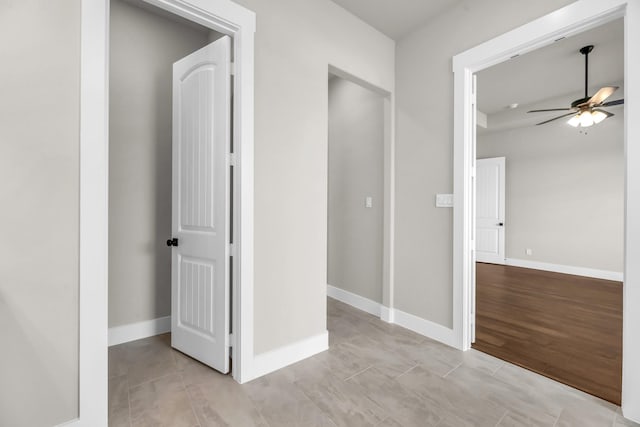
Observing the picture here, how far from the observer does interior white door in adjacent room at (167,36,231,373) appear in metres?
1.99

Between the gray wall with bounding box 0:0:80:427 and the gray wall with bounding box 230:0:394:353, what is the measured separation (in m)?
0.99

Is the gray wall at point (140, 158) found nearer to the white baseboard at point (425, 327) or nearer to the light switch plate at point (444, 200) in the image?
the white baseboard at point (425, 327)

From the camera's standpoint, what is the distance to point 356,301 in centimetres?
348

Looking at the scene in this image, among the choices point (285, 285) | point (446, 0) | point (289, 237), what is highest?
point (446, 0)

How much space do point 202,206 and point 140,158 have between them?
1033 millimetres

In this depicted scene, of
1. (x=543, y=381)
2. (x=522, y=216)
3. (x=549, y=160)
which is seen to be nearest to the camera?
(x=543, y=381)

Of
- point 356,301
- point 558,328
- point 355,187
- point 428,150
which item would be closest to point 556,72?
point 428,150

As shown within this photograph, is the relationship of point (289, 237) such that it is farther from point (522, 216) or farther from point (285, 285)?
point (522, 216)

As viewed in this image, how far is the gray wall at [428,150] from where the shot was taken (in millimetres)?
2490

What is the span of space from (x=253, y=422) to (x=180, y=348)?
1.09m

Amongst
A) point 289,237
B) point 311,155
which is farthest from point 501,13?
point 289,237

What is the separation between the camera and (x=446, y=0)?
2420mm

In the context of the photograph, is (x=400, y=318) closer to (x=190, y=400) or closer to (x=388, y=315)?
(x=388, y=315)

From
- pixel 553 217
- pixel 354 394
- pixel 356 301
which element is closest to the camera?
pixel 354 394
